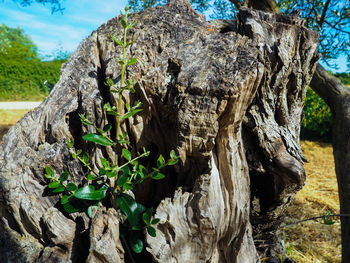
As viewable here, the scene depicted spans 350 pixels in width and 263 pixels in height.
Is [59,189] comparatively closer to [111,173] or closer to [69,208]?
[69,208]

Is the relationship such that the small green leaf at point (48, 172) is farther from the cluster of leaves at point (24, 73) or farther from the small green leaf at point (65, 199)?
the cluster of leaves at point (24, 73)

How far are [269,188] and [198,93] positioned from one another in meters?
1.05

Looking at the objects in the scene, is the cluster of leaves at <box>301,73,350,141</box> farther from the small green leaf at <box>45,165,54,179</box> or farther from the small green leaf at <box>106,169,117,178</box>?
the small green leaf at <box>45,165,54,179</box>

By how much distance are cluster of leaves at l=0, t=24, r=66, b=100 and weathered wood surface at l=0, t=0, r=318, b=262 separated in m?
12.9

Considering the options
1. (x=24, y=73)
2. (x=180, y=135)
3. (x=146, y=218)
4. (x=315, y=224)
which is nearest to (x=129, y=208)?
(x=146, y=218)

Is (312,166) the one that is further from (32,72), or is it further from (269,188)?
(32,72)

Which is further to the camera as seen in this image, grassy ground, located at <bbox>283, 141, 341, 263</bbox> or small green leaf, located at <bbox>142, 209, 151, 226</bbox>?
grassy ground, located at <bbox>283, 141, 341, 263</bbox>

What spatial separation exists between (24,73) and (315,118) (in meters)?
15.4

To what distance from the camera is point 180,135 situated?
1288 mm

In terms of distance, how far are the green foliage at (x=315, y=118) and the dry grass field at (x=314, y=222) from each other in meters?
1.15

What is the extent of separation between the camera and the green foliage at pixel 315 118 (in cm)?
685

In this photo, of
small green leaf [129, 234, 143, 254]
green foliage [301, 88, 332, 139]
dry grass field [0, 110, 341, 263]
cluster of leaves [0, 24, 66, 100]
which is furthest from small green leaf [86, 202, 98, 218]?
cluster of leaves [0, 24, 66, 100]

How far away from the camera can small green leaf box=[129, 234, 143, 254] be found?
1.30 metres

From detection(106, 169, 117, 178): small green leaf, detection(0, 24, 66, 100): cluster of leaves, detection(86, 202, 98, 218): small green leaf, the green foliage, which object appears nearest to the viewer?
detection(106, 169, 117, 178): small green leaf
